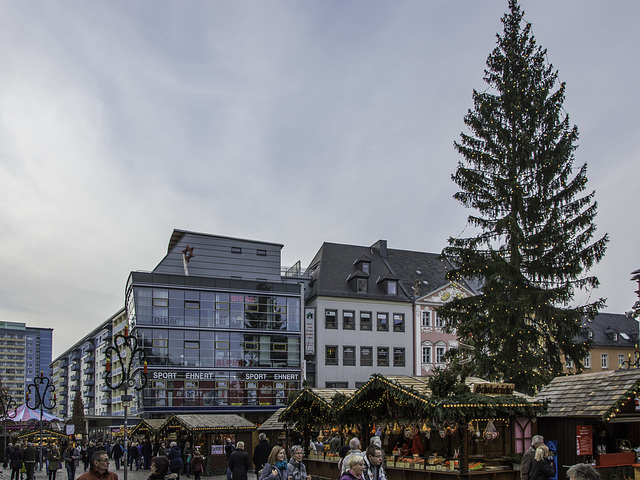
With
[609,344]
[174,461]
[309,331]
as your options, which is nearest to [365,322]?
[309,331]

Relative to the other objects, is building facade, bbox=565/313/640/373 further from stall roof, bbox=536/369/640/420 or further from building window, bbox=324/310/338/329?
stall roof, bbox=536/369/640/420

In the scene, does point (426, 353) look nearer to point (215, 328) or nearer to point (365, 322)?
point (365, 322)

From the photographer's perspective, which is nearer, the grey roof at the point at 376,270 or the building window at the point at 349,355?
the building window at the point at 349,355

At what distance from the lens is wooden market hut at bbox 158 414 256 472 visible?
108 ft

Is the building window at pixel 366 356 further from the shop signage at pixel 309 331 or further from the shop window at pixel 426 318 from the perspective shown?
the shop window at pixel 426 318

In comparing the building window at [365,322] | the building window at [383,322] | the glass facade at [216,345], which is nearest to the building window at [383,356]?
the building window at [383,322]

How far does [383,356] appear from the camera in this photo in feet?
179

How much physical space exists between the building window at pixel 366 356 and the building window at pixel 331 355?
216 cm

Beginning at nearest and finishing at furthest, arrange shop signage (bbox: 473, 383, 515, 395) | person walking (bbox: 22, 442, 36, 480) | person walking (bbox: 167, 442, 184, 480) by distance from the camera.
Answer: shop signage (bbox: 473, 383, 515, 395)
person walking (bbox: 167, 442, 184, 480)
person walking (bbox: 22, 442, 36, 480)

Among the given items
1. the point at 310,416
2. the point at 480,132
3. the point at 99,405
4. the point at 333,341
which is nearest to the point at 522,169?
the point at 480,132

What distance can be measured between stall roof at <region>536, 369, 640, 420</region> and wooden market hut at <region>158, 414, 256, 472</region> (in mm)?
17660

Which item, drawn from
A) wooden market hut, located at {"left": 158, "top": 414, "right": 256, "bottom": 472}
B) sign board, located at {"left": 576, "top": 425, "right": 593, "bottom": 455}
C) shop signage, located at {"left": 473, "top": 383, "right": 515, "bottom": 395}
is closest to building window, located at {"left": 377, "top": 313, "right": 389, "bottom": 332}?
wooden market hut, located at {"left": 158, "top": 414, "right": 256, "bottom": 472}

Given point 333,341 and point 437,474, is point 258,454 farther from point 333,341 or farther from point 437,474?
point 333,341

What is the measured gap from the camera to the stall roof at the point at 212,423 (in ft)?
107
